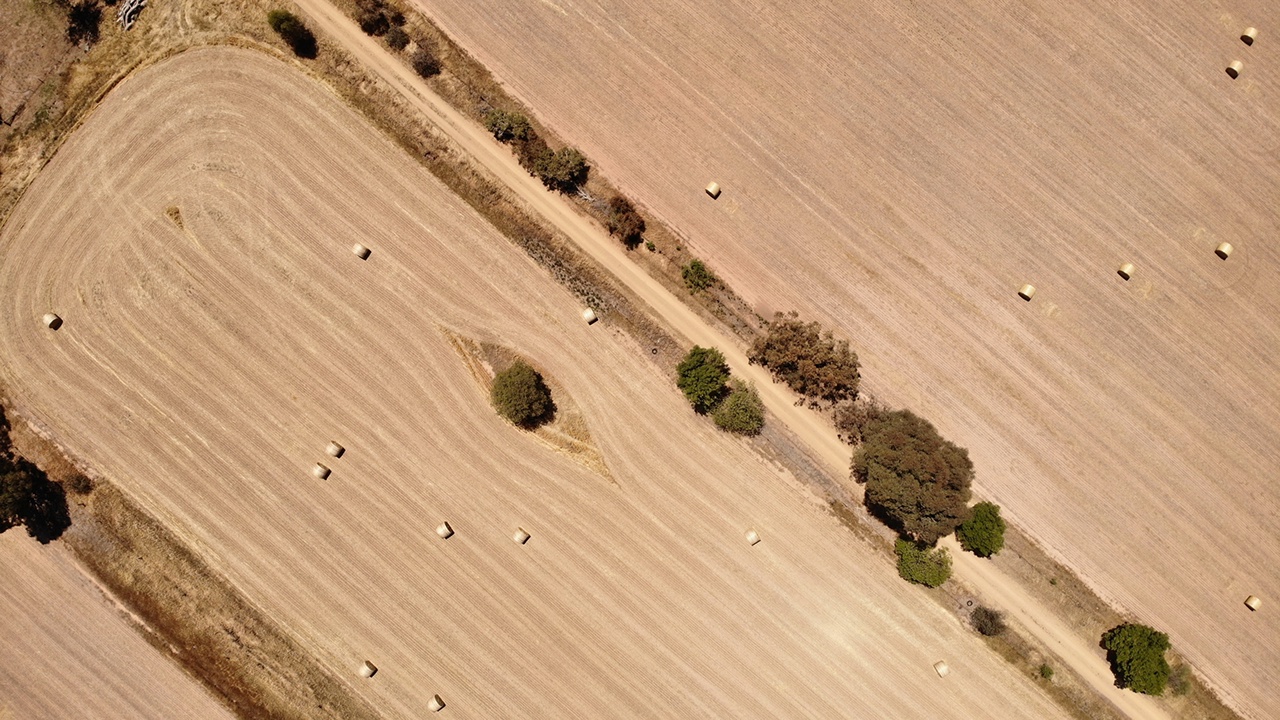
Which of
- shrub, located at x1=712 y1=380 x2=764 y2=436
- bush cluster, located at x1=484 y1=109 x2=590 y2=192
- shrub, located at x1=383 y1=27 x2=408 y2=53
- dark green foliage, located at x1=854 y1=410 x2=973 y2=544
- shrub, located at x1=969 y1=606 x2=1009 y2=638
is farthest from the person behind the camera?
shrub, located at x1=383 y1=27 x2=408 y2=53

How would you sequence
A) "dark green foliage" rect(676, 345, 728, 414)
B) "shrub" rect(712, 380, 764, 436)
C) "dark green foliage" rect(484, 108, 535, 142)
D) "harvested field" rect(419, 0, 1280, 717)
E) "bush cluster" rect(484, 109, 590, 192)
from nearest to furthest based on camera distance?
"dark green foliage" rect(676, 345, 728, 414)
"shrub" rect(712, 380, 764, 436)
"bush cluster" rect(484, 109, 590, 192)
"dark green foliage" rect(484, 108, 535, 142)
"harvested field" rect(419, 0, 1280, 717)

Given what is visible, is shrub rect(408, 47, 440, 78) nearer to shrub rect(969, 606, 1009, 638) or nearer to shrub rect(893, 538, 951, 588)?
shrub rect(893, 538, 951, 588)

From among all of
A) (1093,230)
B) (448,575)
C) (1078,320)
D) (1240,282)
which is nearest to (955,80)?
(1093,230)

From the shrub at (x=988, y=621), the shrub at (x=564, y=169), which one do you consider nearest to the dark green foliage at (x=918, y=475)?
the shrub at (x=988, y=621)

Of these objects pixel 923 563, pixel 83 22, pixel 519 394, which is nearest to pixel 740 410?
pixel 519 394

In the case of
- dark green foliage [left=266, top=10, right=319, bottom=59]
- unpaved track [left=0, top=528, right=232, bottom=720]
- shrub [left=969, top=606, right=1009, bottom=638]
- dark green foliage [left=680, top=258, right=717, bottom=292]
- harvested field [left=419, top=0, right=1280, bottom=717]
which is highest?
harvested field [left=419, top=0, right=1280, bottom=717]

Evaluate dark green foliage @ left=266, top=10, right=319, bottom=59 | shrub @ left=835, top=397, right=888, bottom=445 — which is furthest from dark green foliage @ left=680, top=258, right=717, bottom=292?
dark green foliage @ left=266, top=10, right=319, bottom=59
